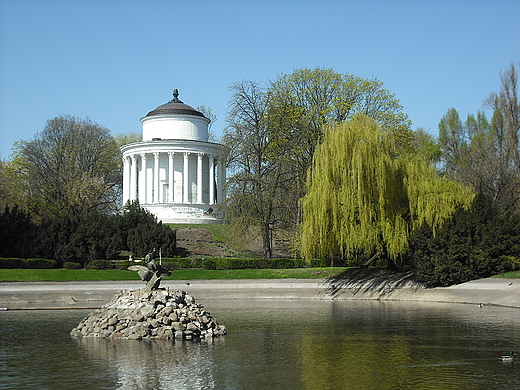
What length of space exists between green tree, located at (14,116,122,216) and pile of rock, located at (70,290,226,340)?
1611 inches

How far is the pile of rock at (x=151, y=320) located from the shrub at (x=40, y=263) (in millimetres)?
24500

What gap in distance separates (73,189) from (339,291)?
35536 mm

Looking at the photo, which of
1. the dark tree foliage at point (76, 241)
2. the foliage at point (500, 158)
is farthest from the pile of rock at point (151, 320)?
the foliage at point (500, 158)

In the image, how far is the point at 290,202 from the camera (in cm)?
5269

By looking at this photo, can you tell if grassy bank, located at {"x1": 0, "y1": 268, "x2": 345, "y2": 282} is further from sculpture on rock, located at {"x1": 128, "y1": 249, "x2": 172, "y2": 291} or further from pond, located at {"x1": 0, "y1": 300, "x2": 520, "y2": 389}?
sculpture on rock, located at {"x1": 128, "y1": 249, "x2": 172, "y2": 291}

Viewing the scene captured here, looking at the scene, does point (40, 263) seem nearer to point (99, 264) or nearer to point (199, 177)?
point (99, 264)

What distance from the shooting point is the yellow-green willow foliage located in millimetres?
38875

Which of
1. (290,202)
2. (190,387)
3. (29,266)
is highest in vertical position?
(290,202)

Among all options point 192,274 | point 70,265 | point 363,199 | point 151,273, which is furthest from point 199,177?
point 151,273

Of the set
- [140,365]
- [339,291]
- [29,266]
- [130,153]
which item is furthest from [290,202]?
[140,365]

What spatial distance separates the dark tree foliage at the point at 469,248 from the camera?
37.2m

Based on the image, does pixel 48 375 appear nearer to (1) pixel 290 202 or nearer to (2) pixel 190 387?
(2) pixel 190 387

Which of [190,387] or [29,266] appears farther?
[29,266]

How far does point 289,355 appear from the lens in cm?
1881
